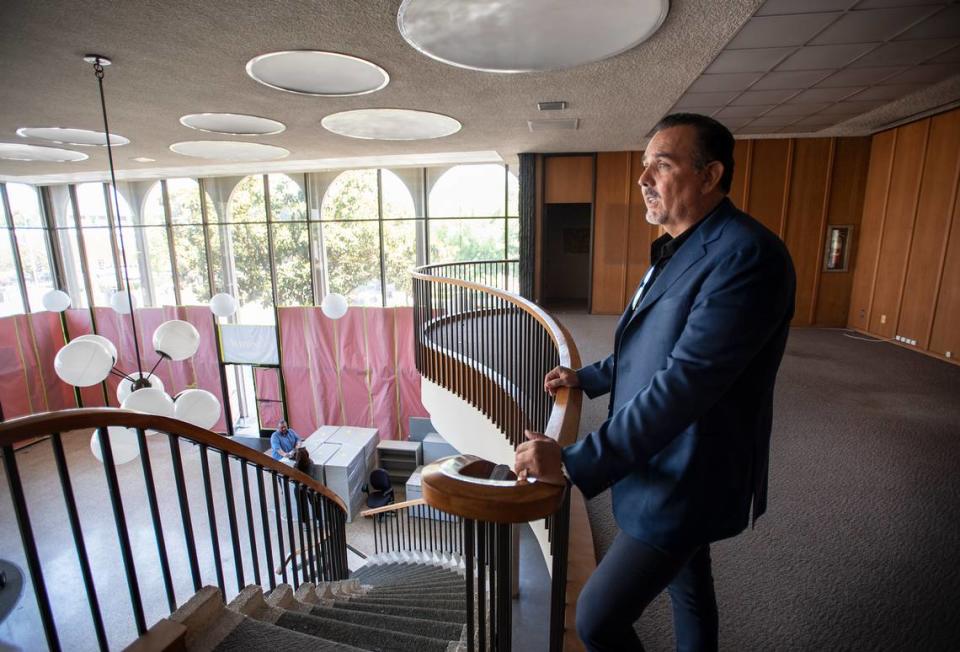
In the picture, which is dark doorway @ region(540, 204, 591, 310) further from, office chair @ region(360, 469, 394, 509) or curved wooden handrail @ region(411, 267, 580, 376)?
curved wooden handrail @ region(411, 267, 580, 376)

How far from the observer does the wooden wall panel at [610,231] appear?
856cm

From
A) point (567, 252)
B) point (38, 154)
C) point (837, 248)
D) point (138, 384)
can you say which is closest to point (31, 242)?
point (38, 154)

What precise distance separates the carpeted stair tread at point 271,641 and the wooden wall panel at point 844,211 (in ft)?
28.9

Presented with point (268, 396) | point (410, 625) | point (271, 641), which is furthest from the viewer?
point (268, 396)

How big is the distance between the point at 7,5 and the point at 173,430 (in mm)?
2836

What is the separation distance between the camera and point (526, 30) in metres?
3.49

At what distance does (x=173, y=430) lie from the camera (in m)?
2.05

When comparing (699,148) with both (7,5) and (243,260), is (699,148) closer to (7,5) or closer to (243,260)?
(7,5)

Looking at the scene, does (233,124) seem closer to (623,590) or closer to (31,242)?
(623,590)

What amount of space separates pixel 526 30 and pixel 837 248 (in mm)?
7050

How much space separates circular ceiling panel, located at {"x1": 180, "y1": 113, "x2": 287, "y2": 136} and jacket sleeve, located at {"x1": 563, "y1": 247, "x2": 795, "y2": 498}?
598 centimetres

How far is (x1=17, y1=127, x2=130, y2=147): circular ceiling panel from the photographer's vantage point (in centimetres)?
591

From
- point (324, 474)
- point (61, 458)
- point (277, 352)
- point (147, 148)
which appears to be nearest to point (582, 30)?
point (61, 458)

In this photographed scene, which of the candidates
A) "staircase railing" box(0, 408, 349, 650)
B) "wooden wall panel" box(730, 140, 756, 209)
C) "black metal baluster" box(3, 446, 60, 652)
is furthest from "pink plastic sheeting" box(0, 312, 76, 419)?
"wooden wall panel" box(730, 140, 756, 209)
